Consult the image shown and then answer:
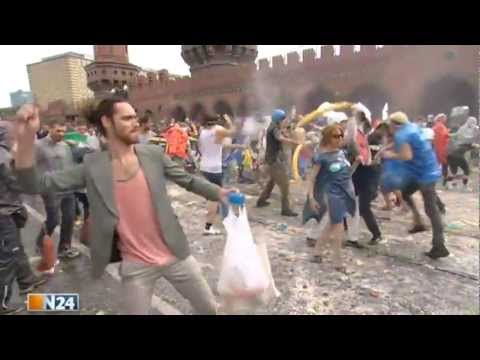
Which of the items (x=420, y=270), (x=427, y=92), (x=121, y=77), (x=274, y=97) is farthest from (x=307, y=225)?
(x=121, y=77)

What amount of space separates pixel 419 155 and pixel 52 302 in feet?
12.7

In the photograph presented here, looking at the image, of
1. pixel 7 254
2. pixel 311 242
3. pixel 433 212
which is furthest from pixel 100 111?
pixel 433 212

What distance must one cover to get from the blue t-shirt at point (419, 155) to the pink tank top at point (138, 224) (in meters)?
3.09

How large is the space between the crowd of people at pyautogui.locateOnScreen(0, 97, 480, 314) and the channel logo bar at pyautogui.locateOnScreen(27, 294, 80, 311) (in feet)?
0.59

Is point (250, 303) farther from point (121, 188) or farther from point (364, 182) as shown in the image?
point (364, 182)

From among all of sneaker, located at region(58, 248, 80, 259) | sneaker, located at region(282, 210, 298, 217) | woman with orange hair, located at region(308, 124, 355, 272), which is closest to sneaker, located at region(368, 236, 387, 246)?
woman with orange hair, located at region(308, 124, 355, 272)

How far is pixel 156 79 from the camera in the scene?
1244 inches

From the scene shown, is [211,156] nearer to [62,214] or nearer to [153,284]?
[62,214]

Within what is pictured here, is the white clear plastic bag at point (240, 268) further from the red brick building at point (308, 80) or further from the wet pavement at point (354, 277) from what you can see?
the red brick building at point (308, 80)

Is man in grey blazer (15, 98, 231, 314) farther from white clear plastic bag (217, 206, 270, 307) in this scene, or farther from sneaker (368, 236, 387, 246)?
sneaker (368, 236, 387, 246)

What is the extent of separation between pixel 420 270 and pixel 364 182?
1.27m

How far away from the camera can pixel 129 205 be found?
1893mm

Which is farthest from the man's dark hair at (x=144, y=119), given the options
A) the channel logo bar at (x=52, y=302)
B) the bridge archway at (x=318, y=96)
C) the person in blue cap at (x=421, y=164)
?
the bridge archway at (x=318, y=96)

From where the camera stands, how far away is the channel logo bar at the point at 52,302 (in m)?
3.12
